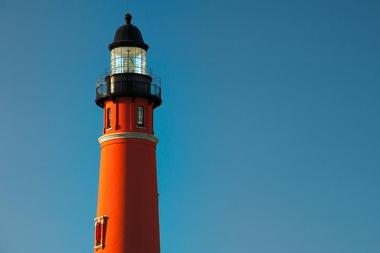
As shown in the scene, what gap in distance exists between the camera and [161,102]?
54.8m

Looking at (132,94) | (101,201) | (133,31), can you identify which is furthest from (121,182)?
(133,31)

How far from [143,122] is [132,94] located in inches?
66.6

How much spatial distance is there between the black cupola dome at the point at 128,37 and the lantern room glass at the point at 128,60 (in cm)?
29

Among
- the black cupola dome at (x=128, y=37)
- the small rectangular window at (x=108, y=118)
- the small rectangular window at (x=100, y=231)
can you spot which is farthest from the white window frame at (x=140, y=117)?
the small rectangular window at (x=100, y=231)

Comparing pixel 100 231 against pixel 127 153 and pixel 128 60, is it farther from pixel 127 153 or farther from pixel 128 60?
pixel 128 60

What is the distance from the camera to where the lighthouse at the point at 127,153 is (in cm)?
5138

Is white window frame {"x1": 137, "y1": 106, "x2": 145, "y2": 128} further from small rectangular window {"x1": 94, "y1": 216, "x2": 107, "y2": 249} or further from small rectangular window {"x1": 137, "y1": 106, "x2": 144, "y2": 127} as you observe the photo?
small rectangular window {"x1": 94, "y1": 216, "x2": 107, "y2": 249}

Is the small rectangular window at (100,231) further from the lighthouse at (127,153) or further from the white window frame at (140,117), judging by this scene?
the white window frame at (140,117)

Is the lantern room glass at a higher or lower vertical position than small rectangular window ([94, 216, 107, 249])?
higher

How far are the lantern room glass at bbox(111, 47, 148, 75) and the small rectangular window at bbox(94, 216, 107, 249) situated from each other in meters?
8.55

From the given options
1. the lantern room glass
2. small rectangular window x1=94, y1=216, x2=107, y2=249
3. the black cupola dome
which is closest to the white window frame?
the lantern room glass

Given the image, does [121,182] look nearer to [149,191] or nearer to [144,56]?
[149,191]

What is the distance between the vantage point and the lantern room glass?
54.3 m

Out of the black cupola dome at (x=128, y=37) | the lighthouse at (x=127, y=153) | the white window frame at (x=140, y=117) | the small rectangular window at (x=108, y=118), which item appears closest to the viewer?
the lighthouse at (x=127, y=153)
